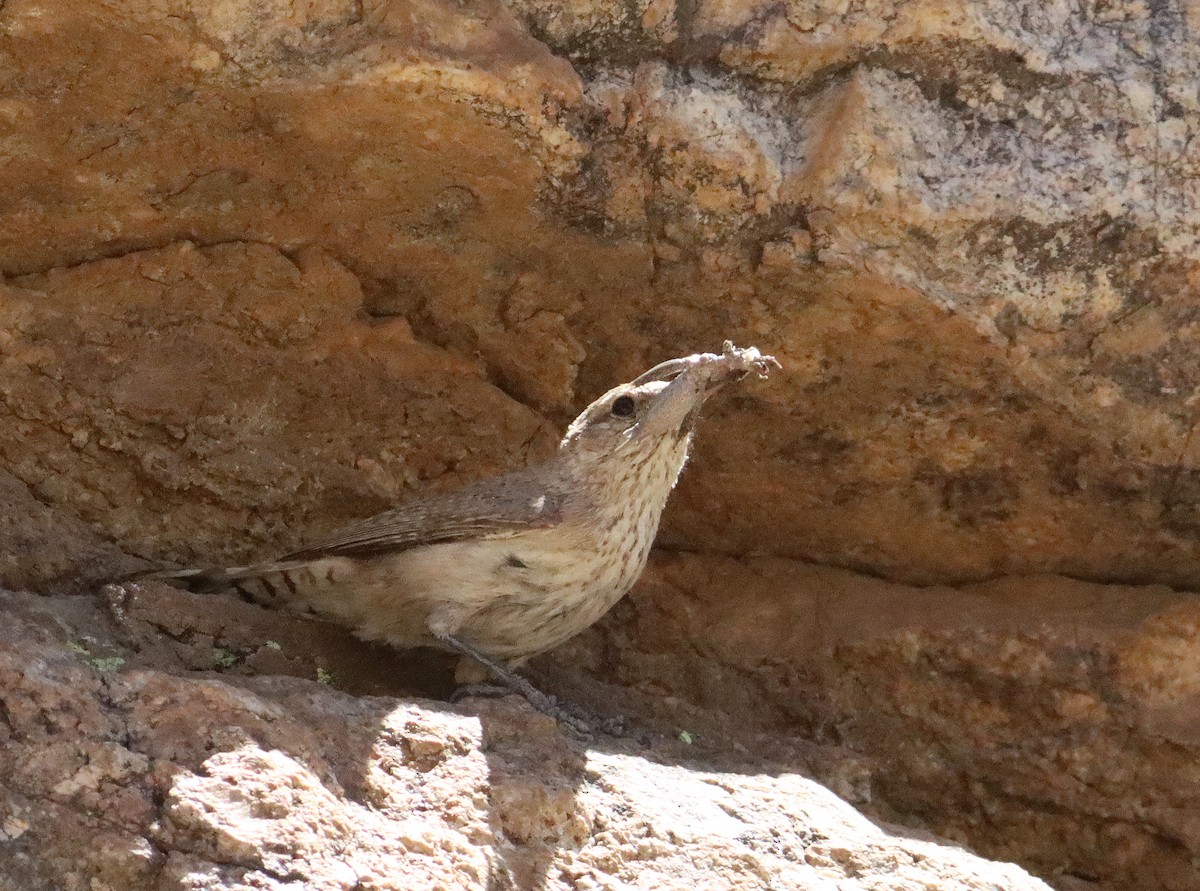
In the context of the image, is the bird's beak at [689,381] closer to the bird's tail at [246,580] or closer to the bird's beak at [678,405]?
the bird's beak at [678,405]

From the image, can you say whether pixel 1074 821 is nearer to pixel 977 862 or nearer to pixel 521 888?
pixel 977 862

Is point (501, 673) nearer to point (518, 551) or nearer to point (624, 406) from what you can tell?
point (518, 551)

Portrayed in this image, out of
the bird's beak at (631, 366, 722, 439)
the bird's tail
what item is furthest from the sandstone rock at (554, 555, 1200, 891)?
the bird's tail

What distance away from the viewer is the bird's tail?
541 cm

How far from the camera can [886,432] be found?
19.0 feet

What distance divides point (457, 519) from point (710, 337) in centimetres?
134

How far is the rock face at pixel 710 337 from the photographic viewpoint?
16.7 feet

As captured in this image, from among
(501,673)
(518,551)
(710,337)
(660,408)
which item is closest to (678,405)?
(660,408)

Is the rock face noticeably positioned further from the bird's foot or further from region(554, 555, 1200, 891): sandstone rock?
the bird's foot

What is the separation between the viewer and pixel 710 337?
577 centimetres

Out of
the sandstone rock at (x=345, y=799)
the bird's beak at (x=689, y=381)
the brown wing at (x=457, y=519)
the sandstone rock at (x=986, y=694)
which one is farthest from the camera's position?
the sandstone rock at (x=986, y=694)

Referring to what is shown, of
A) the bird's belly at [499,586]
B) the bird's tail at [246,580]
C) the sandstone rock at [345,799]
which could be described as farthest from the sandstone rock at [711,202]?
the sandstone rock at [345,799]

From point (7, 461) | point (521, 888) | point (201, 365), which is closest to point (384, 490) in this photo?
point (201, 365)

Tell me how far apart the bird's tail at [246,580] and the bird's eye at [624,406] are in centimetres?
135
